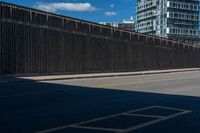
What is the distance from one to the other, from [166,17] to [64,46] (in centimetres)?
8895

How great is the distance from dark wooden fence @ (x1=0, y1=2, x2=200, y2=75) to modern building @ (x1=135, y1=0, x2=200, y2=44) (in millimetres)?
69922

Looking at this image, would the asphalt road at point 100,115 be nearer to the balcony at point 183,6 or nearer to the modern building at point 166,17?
the modern building at point 166,17

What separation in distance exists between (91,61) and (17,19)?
10324 millimetres

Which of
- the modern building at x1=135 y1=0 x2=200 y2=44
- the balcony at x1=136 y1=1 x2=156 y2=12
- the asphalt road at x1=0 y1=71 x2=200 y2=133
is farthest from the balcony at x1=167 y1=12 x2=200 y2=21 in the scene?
the asphalt road at x1=0 y1=71 x2=200 y2=133

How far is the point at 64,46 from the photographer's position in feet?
113

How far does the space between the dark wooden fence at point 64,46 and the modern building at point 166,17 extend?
229ft

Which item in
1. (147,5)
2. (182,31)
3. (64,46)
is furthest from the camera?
(182,31)

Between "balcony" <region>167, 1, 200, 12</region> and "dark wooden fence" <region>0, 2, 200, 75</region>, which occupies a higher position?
"balcony" <region>167, 1, 200, 12</region>

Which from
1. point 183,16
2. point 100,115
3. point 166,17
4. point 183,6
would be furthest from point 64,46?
point 183,6

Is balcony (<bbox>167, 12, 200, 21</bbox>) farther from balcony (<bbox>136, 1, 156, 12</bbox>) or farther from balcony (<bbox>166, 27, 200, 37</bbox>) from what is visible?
balcony (<bbox>136, 1, 156, 12</bbox>)

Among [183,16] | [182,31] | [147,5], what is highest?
[147,5]

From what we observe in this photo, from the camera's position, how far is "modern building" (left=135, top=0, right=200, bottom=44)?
118500 mm

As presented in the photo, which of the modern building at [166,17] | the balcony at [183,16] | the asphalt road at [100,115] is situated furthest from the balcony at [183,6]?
the asphalt road at [100,115]

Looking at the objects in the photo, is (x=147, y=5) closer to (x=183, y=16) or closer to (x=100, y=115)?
(x=183, y=16)
